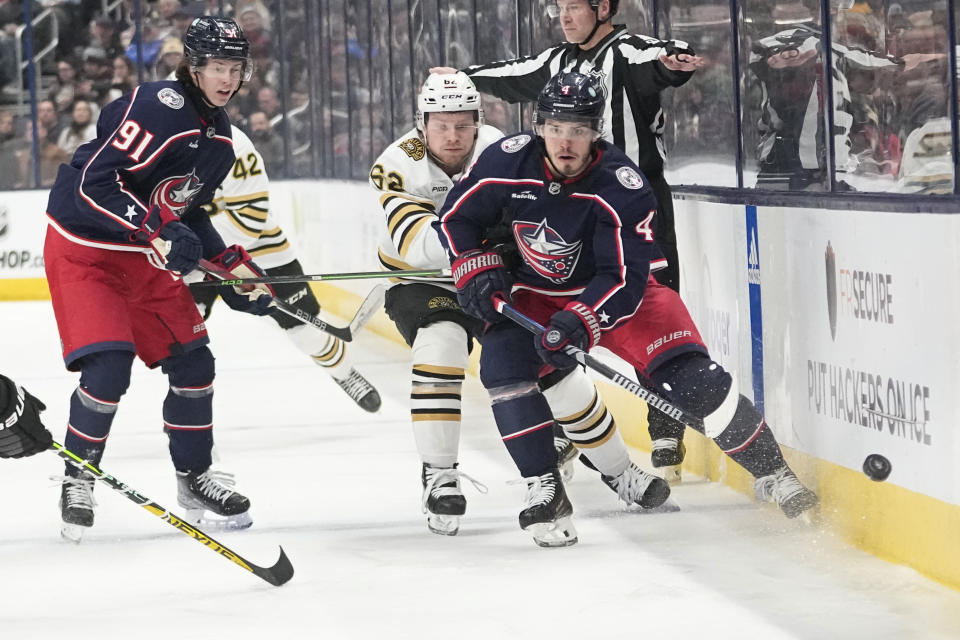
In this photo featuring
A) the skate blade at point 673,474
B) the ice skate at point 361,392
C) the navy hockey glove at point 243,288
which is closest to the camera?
the navy hockey glove at point 243,288

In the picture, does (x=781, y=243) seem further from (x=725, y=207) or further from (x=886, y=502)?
(x=886, y=502)

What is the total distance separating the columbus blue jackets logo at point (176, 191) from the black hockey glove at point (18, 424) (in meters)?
0.79

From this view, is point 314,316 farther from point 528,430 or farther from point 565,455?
point 528,430

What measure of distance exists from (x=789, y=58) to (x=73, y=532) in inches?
80.5

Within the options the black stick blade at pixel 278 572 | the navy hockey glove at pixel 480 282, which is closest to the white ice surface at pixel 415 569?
the black stick blade at pixel 278 572

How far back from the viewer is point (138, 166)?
346cm

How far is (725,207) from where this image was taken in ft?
13.1

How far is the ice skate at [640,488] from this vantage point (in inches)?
141

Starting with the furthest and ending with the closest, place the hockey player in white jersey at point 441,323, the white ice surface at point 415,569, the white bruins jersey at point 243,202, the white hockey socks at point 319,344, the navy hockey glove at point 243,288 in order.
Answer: the white hockey socks at point 319,344 → the white bruins jersey at point 243,202 → the navy hockey glove at point 243,288 → the hockey player in white jersey at point 441,323 → the white ice surface at point 415,569

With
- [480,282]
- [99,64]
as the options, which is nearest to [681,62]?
[480,282]

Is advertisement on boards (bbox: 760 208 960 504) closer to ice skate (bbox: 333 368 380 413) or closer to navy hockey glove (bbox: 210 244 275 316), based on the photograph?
navy hockey glove (bbox: 210 244 275 316)

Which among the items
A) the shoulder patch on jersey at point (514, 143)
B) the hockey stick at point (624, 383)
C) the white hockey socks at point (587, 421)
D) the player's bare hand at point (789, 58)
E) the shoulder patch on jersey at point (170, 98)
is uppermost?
the player's bare hand at point (789, 58)

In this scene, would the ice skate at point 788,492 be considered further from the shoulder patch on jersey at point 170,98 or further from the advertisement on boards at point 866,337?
the shoulder patch on jersey at point 170,98

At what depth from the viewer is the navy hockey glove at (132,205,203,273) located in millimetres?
3473
